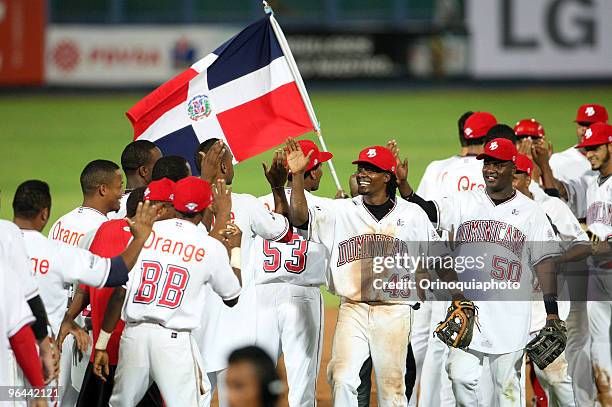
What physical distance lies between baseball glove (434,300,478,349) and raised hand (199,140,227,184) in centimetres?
195

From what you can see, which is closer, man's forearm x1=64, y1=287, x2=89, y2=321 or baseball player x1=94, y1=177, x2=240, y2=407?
baseball player x1=94, y1=177, x2=240, y2=407

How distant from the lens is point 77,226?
24.5 feet

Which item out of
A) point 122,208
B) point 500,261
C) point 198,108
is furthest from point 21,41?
point 500,261

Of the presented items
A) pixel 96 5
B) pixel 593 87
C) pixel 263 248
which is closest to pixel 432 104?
pixel 593 87

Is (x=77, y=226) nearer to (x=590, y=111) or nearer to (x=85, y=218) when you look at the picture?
(x=85, y=218)

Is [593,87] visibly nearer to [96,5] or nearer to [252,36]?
[96,5]

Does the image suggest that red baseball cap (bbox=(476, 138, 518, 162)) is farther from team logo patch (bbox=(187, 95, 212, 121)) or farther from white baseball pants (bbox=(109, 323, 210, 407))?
team logo patch (bbox=(187, 95, 212, 121))

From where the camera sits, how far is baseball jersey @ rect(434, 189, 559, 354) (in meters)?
7.41

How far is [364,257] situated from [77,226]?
78.4 inches

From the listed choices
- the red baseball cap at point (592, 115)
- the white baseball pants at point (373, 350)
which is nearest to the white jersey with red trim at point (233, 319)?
the white baseball pants at point (373, 350)

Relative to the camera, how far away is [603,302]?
8.48 metres

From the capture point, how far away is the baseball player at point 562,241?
765 centimetres

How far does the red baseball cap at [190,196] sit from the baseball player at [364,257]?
0.91 metres

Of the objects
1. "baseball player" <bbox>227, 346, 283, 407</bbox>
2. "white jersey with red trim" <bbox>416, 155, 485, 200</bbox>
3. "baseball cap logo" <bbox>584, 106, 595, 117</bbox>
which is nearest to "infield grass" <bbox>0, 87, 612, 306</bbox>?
"white jersey with red trim" <bbox>416, 155, 485, 200</bbox>
